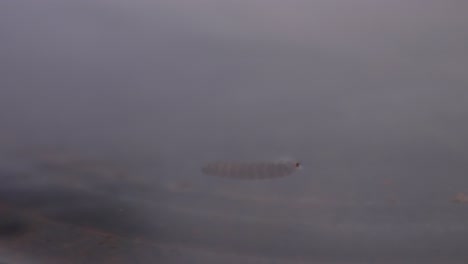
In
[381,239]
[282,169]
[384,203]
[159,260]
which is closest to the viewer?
[159,260]

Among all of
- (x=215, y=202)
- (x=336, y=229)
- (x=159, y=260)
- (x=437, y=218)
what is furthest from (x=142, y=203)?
(x=437, y=218)

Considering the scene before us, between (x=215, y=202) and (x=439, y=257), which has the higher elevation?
(x=215, y=202)

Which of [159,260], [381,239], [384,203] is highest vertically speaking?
[384,203]

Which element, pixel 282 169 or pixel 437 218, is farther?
pixel 282 169

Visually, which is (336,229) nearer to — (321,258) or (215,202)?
(321,258)

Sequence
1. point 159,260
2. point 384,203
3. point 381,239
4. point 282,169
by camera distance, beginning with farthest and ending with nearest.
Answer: point 282,169 < point 384,203 < point 381,239 < point 159,260

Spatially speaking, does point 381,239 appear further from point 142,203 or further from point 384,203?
point 142,203
